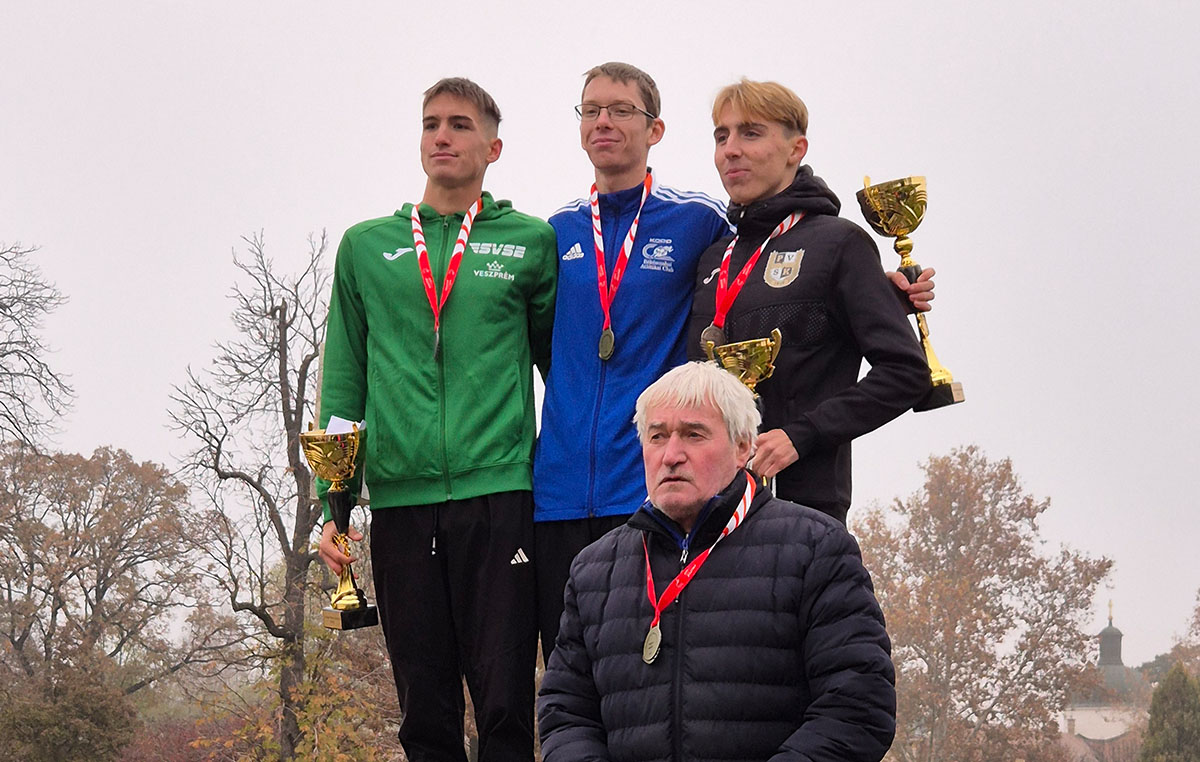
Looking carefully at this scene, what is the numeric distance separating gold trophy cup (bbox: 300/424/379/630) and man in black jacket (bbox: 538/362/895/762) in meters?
1.02

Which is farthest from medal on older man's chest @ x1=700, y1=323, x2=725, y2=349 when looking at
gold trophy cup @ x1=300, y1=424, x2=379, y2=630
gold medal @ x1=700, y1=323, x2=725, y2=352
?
gold trophy cup @ x1=300, y1=424, x2=379, y2=630

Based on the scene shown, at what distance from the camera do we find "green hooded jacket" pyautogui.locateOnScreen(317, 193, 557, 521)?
392cm

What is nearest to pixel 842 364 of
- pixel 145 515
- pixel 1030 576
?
pixel 145 515

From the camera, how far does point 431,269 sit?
4090 millimetres

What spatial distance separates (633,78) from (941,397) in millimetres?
1290

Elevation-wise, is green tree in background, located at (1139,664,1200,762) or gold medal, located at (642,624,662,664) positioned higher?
gold medal, located at (642,624,662,664)

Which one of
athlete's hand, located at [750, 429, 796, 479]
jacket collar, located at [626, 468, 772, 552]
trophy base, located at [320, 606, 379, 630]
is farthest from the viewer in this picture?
trophy base, located at [320, 606, 379, 630]

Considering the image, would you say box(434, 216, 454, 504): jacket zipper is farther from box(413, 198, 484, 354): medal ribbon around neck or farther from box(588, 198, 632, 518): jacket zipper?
box(588, 198, 632, 518): jacket zipper

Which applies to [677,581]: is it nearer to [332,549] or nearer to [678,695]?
[678,695]

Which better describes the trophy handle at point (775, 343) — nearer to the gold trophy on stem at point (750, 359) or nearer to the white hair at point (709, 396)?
the gold trophy on stem at point (750, 359)

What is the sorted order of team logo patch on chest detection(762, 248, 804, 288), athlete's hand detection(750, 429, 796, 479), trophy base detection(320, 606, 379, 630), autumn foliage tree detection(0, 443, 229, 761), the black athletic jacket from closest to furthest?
athlete's hand detection(750, 429, 796, 479), the black athletic jacket, team logo patch on chest detection(762, 248, 804, 288), trophy base detection(320, 606, 379, 630), autumn foliage tree detection(0, 443, 229, 761)

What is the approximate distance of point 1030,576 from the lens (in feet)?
96.0

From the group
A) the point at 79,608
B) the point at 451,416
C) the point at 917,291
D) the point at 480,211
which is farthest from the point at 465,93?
the point at 79,608

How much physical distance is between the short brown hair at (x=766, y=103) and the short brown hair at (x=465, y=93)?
0.77m
